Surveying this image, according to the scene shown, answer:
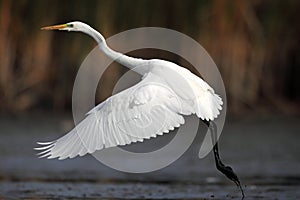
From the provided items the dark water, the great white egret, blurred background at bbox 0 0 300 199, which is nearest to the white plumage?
the great white egret

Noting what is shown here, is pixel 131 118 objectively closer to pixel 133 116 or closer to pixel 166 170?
pixel 133 116

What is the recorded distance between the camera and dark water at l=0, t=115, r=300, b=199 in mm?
9430

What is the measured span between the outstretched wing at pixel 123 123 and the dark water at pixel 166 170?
5.09 feet

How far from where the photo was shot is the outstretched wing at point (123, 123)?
24.3 feet

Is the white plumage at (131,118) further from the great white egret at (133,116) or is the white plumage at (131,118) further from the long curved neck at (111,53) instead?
the long curved neck at (111,53)

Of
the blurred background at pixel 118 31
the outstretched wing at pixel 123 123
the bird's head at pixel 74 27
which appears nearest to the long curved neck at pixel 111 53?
the bird's head at pixel 74 27

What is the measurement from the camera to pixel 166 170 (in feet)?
37.5

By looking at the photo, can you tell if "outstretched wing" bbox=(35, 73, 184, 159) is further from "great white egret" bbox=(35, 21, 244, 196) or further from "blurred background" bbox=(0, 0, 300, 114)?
"blurred background" bbox=(0, 0, 300, 114)

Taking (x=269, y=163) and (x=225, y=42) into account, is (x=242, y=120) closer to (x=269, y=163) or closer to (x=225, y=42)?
(x=225, y=42)

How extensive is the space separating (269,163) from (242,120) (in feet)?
12.6

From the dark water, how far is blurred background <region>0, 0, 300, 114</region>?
67cm

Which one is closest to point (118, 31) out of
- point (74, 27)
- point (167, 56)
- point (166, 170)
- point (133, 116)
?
point (167, 56)

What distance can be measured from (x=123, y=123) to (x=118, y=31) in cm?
807

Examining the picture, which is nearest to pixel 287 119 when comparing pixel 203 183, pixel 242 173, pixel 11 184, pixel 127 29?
pixel 127 29
